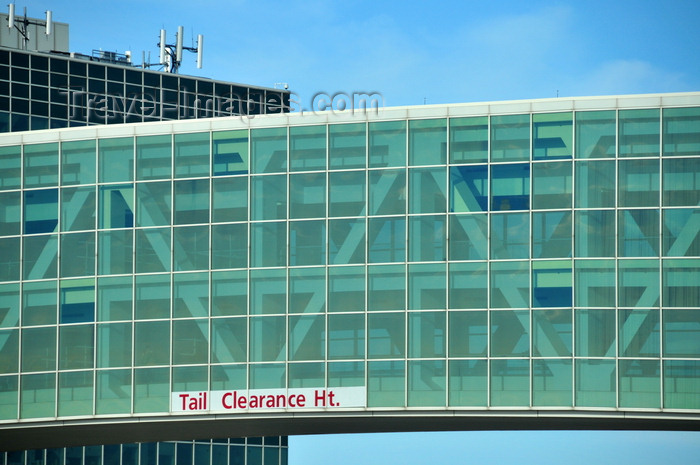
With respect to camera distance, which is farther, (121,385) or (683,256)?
(121,385)

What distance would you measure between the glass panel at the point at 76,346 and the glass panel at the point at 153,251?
3.29 m

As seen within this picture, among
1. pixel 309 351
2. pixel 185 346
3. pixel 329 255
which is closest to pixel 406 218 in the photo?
pixel 329 255

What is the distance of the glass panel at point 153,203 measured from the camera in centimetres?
5128

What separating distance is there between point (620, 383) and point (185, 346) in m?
16.8

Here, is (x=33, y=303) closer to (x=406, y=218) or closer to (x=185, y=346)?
(x=185, y=346)

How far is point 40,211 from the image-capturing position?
172ft

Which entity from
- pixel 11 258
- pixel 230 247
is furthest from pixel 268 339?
pixel 11 258

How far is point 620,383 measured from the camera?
4766 centimetres

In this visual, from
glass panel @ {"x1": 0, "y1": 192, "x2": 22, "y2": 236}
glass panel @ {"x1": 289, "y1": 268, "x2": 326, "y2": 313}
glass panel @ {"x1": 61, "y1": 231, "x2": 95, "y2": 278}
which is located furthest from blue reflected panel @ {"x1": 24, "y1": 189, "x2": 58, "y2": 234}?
glass panel @ {"x1": 289, "y1": 268, "x2": 326, "y2": 313}

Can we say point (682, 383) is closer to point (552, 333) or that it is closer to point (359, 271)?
point (552, 333)

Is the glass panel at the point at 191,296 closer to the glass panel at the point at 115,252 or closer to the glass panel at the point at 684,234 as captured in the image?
the glass panel at the point at 115,252

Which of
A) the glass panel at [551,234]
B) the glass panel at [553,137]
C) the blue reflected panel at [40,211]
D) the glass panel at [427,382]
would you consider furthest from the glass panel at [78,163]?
the glass panel at [551,234]

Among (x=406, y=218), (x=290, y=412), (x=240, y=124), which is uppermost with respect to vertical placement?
(x=240, y=124)

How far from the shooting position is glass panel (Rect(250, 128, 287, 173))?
5047 centimetres
